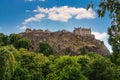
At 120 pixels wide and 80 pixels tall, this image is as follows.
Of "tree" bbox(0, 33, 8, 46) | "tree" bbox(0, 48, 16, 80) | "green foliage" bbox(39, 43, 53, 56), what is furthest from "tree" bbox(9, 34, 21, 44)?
"tree" bbox(0, 48, 16, 80)

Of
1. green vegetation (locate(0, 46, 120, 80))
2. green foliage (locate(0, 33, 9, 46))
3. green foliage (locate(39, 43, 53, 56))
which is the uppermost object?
green foliage (locate(0, 33, 9, 46))

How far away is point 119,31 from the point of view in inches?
1166

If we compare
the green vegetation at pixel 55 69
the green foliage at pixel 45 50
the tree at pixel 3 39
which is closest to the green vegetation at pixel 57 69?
the green vegetation at pixel 55 69

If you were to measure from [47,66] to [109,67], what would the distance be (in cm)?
2831

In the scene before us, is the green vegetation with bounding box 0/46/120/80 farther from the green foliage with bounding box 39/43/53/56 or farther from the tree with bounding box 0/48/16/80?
the green foliage with bounding box 39/43/53/56

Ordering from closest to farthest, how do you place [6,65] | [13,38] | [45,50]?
[6,65]
[45,50]
[13,38]

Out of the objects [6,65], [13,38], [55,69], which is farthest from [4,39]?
[6,65]

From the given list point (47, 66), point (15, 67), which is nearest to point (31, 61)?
point (47, 66)

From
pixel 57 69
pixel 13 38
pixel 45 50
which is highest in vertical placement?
pixel 13 38

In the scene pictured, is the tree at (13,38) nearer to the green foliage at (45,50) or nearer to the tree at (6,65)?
the green foliage at (45,50)

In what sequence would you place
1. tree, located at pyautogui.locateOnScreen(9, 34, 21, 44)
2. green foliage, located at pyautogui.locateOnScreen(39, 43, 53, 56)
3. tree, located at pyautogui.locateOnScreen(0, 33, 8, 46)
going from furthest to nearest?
tree, located at pyautogui.locateOnScreen(9, 34, 21, 44) → tree, located at pyautogui.locateOnScreen(0, 33, 8, 46) → green foliage, located at pyautogui.locateOnScreen(39, 43, 53, 56)

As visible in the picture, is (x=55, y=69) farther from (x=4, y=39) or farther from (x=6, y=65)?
(x=4, y=39)

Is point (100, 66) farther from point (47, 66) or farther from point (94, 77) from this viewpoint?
point (47, 66)

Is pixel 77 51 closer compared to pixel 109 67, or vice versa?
pixel 109 67
